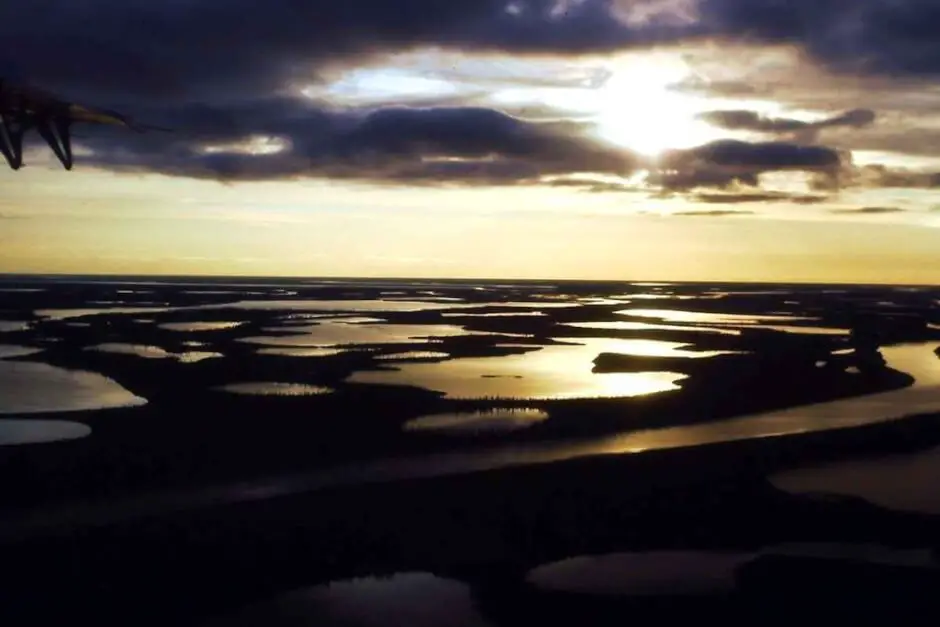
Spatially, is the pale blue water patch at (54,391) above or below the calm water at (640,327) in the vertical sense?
above

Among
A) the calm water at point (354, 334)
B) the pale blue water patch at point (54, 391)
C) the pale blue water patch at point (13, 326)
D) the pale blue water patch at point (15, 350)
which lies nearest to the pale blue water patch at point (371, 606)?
the pale blue water patch at point (54, 391)

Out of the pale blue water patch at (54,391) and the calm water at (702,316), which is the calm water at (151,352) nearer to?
the pale blue water patch at (54,391)

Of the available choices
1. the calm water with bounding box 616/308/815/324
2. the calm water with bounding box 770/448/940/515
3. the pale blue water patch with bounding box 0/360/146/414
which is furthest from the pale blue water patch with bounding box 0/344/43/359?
the calm water with bounding box 616/308/815/324

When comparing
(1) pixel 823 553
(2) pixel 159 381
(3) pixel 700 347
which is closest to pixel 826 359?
(3) pixel 700 347

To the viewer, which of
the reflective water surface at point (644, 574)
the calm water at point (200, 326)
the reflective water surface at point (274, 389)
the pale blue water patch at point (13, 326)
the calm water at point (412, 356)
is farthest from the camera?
the calm water at point (200, 326)

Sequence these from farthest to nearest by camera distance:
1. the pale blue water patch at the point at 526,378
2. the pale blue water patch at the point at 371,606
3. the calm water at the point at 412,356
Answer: the calm water at the point at 412,356, the pale blue water patch at the point at 526,378, the pale blue water patch at the point at 371,606
